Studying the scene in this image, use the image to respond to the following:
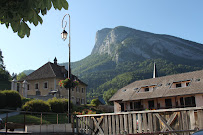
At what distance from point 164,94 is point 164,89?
2.83 metres

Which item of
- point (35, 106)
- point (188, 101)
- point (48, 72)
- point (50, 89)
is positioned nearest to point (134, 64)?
point (48, 72)

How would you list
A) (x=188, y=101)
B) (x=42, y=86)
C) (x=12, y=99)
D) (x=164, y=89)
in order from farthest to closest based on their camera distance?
(x=42, y=86), (x=164, y=89), (x=188, y=101), (x=12, y=99)

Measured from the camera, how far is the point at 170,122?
1154 centimetres

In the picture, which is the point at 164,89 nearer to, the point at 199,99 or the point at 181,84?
the point at 181,84

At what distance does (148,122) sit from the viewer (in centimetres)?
1230

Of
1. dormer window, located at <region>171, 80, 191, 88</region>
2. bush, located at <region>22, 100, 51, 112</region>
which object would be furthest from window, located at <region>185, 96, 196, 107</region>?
bush, located at <region>22, 100, 51, 112</region>

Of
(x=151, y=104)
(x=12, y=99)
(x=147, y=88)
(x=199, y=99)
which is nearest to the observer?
(x=12, y=99)

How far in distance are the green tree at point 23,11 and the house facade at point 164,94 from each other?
3865 centimetres

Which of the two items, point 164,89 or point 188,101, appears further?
point 164,89

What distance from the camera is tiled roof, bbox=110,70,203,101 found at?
136ft

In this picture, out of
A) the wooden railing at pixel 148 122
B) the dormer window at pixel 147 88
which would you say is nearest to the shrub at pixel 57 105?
the wooden railing at pixel 148 122

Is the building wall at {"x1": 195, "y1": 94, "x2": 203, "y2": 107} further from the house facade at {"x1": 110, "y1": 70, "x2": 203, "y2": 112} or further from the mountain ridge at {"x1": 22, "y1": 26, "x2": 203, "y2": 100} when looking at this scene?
the mountain ridge at {"x1": 22, "y1": 26, "x2": 203, "y2": 100}

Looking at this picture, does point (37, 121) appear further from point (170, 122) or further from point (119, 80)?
point (119, 80)

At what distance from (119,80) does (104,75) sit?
21646 millimetres
